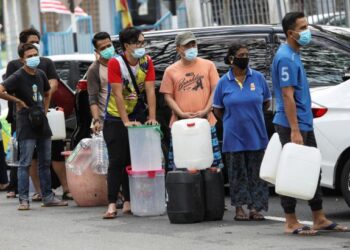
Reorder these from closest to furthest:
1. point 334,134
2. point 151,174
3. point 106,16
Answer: point 334,134, point 151,174, point 106,16

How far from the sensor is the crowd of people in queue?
10.3m

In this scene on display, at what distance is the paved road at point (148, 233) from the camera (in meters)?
9.96

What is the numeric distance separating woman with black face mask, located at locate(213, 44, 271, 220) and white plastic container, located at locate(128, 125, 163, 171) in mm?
A: 837

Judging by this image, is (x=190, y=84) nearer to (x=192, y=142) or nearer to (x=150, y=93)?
(x=150, y=93)

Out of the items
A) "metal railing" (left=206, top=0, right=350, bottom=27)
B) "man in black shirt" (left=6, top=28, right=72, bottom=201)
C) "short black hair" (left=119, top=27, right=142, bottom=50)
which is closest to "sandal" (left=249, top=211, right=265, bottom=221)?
"short black hair" (left=119, top=27, right=142, bottom=50)

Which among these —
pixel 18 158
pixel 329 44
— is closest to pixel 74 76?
pixel 18 158

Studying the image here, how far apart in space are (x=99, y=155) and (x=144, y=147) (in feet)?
4.11

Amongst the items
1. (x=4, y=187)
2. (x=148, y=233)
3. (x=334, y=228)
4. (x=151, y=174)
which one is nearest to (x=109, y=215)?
(x=151, y=174)

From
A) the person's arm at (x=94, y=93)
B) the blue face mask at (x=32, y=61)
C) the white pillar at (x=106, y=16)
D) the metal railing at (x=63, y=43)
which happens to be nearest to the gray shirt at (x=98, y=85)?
the person's arm at (x=94, y=93)

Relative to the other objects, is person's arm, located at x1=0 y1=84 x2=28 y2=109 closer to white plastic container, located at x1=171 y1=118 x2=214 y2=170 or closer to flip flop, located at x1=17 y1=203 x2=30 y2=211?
flip flop, located at x1=17 y1=203 x2=30 y2=211

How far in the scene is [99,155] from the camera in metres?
13.2

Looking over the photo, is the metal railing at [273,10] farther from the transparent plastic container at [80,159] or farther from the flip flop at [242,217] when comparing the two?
the flip flop at [242,217]

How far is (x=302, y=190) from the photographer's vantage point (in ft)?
32.8

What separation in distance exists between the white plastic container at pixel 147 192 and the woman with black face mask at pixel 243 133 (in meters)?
0.96
